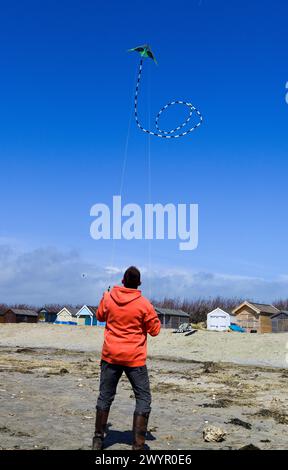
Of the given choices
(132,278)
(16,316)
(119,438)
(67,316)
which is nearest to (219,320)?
(16,316)

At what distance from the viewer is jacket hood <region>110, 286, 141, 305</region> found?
6.77 metres

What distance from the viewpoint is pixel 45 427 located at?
7.91 m

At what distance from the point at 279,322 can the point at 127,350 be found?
5161cm

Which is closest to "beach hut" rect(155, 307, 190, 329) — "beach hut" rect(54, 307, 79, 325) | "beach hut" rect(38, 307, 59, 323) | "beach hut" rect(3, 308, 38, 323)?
"beach hut" rect(54, 307, 79, 325)

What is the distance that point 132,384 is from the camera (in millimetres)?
6676

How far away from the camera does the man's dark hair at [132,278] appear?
6.91 m

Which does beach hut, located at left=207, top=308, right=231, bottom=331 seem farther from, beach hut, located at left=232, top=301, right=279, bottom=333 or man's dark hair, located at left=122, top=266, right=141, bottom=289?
man's dark hair, located at left=122, top=266, right=141, bottom=289

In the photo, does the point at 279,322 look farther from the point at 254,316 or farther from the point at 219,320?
the point at 219,320

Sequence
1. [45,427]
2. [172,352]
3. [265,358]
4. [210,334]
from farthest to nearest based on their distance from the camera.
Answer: [210,334]
[172,352]
[265,358]
[45,427]

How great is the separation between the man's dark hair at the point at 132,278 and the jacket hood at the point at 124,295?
0.08m

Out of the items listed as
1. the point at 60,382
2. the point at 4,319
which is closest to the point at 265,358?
the point at 60,382

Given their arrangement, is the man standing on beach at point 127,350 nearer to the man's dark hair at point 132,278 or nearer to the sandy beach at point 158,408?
the man's dark hair at point 132,278
